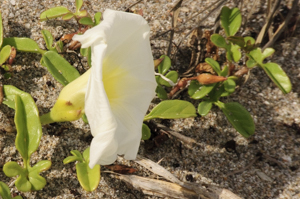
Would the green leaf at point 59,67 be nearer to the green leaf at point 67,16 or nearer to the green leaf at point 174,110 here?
the green leaf at point 67,16

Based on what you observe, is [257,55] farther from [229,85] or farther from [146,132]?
[146,132]

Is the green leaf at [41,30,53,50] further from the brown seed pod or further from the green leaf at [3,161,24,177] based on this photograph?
the brown seed pod

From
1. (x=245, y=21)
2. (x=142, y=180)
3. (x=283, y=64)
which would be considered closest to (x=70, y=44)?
(x=142, y=180)

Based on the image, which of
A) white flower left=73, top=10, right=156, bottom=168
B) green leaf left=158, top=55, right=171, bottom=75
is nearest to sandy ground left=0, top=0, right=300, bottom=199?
green leaf left=158, top=55, right=171, bottom=75

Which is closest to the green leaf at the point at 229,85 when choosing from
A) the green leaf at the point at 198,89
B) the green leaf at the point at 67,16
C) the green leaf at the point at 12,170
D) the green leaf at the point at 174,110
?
the green leaf at the point at 198,89

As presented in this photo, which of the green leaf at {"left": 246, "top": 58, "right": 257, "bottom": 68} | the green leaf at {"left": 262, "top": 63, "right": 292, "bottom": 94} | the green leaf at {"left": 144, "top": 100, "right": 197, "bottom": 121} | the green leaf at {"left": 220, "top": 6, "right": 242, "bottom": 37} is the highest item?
the green leaf at {"left": 220, "top": 6, "right": 242, "bottom": 37}

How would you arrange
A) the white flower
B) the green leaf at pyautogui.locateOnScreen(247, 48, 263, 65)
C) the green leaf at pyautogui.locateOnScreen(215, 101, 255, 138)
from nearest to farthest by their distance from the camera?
1. the white flower
2. the green leaf at pyautogui.locateOnScreen(215, 101, 255, 138)
3. the green leaf at pyautogui.locateOnScreen(247, 48, 263, 65)
